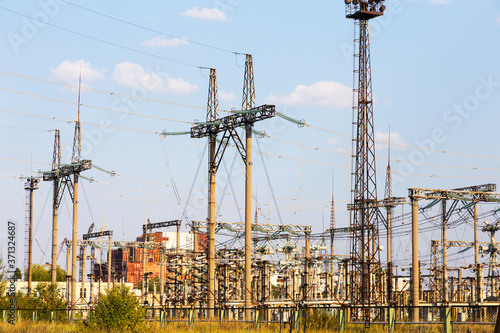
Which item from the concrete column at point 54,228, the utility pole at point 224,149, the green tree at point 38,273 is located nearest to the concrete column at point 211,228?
the utility pole at point 224,149

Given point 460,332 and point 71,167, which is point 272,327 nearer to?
point 460,332

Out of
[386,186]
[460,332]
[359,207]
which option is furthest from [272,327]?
[386,186]

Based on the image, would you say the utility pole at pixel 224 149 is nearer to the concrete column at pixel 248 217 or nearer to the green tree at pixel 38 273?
the concrete column at pixel 248 217

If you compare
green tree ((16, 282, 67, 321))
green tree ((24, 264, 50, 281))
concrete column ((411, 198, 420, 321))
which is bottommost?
green tree ((24, 264, 50, 281))

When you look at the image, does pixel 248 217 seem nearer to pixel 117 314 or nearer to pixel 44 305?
pixel 117 314

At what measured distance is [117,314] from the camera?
1240 inches

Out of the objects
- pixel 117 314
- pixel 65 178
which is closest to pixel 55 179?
pixel 65 178

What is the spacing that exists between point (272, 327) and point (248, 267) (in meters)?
9.97

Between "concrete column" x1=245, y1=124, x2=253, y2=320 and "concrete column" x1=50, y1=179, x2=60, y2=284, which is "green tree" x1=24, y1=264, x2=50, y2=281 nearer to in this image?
"concrete column" x1=50, y1=179, x2=60, y2=284

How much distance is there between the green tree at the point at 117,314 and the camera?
31266 millimetres

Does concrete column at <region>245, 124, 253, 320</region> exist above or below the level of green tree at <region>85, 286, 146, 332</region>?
above

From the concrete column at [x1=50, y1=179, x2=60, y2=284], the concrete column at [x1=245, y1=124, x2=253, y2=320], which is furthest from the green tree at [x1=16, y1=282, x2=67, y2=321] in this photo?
the concrete column at [x1=245, y1=124, x2=253, y2=320]

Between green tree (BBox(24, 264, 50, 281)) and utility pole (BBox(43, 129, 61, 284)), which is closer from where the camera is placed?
utility pole (BBox(43, 129, 61, 284))

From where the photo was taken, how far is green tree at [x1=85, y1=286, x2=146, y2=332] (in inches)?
1231
